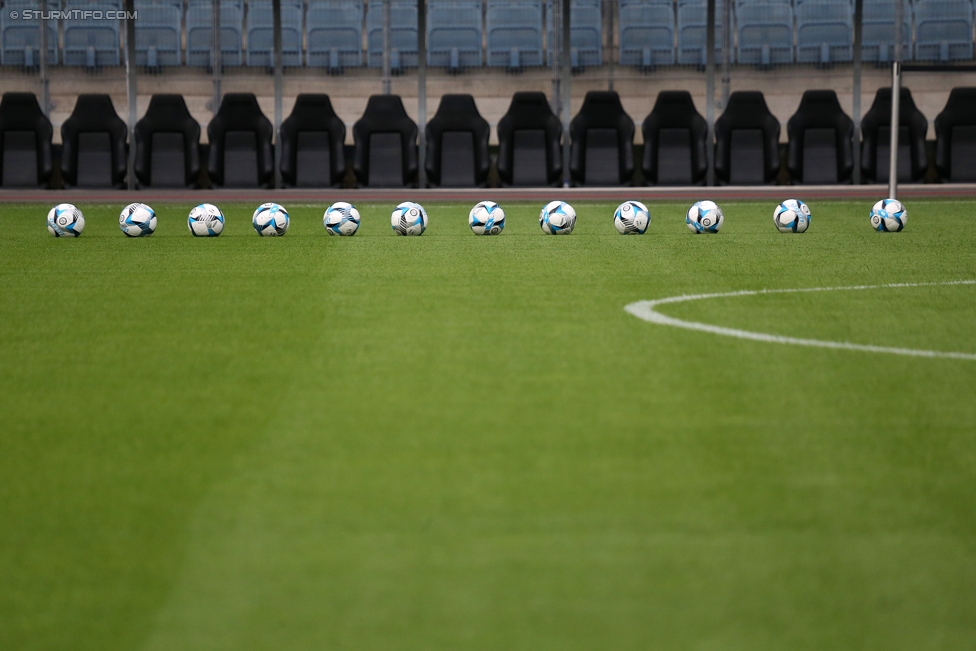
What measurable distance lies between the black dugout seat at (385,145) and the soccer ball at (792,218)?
8.46 m

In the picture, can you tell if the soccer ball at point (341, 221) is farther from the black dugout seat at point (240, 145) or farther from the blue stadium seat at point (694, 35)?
the blue stadium seat at point (694, 35)

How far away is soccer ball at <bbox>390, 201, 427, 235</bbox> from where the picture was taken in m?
8.98

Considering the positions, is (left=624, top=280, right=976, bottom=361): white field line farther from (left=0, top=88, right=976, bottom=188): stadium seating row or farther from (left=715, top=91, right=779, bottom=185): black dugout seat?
(left=715, top=91, right=779, bottom=185): black dugout seat

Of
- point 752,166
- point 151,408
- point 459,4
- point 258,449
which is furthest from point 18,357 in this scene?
point 459,4

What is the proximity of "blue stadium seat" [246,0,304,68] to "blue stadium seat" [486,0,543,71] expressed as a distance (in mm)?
3483

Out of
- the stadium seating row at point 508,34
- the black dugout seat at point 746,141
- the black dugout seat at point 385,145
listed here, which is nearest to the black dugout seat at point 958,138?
the black dugout seat at point 746,141

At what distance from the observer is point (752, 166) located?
17.4m

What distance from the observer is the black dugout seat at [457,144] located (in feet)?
55.9

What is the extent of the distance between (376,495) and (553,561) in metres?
0.49

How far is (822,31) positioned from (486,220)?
48.5ft

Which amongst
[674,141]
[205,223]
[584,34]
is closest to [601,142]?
[674,141]

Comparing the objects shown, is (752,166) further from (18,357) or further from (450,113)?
(18,357)

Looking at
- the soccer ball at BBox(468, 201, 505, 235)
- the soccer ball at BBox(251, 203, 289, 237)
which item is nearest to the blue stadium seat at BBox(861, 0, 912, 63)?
the soccer ball at BBox(468, 201, 505, 235)

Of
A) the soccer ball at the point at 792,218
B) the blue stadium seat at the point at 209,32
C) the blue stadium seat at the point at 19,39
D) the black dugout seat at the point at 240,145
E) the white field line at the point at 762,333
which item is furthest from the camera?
the blue stadium seat at the point at 209,32
